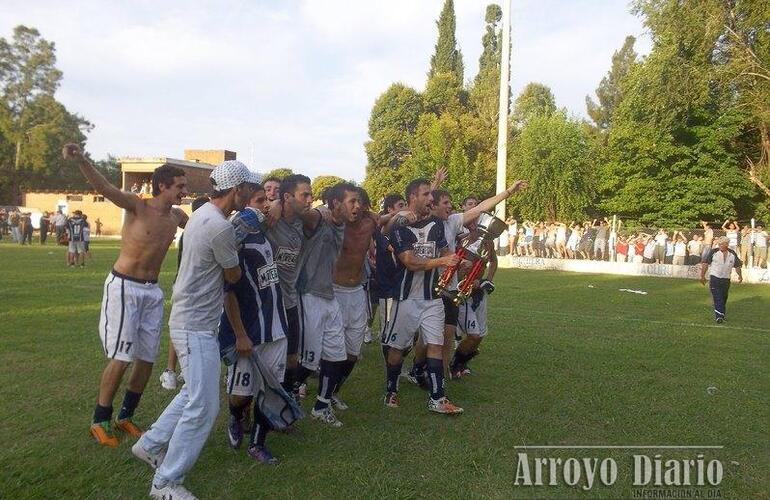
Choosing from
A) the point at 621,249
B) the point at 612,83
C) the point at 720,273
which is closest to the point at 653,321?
the point at 720,273

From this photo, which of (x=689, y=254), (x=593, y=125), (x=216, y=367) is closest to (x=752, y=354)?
(x=216, y=367)

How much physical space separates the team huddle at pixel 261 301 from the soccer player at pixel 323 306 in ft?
0.04

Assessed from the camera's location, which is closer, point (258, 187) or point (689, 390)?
point (258, 187)

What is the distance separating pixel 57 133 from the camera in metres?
62.2

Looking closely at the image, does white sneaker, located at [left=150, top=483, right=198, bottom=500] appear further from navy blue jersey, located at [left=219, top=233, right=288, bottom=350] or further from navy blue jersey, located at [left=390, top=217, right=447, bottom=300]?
navy blue jersey, located at [left=390, top=217, right=447, bottom=300]

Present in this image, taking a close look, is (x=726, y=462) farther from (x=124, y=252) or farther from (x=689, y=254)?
(x=689, y=254)

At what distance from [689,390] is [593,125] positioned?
6130 cm

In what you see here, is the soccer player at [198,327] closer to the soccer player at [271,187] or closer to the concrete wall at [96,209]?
the soccer player at [271,187]

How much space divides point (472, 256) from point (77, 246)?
668 inches

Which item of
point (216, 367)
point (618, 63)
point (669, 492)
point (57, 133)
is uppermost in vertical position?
point (618, 63)

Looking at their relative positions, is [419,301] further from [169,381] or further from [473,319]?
[169,381]

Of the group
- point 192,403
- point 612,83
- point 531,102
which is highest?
point 612,83

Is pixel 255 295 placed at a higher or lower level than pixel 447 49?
lower

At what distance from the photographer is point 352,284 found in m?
5.93
